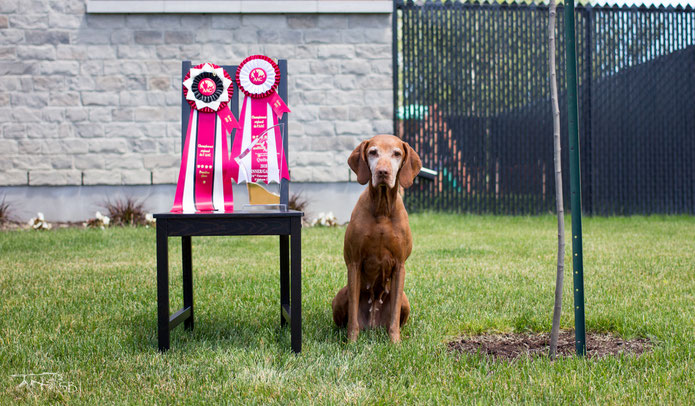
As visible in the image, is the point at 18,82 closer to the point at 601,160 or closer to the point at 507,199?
the point at 507,199

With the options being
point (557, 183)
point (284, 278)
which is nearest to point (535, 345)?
point (557, 183)

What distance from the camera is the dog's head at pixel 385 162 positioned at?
9.48 feet

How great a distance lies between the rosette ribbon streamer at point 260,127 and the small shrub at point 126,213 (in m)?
6.04

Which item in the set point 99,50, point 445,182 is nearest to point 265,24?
point 99,50

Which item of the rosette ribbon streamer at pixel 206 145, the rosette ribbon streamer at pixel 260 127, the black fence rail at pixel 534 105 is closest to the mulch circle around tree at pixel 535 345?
the rosette ribbon streamer at pixel 260 127

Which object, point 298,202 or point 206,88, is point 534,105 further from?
→ point 206,88

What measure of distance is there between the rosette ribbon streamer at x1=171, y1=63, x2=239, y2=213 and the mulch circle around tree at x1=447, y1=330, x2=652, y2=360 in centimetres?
145

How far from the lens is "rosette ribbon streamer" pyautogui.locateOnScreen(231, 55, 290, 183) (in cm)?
309

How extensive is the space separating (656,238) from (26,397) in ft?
22.7

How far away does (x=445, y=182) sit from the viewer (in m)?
9.62

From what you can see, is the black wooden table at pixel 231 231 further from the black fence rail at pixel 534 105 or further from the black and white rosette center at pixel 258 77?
the black fence rail at pixel 534 105

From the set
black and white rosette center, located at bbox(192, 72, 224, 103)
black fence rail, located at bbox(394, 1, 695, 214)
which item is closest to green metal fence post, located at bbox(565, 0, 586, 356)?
black and white rosette center, located at bbox(192, 72, 224, 103)

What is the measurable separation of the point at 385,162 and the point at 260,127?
72cm

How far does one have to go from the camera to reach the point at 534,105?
32.1ft
